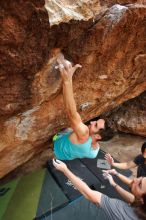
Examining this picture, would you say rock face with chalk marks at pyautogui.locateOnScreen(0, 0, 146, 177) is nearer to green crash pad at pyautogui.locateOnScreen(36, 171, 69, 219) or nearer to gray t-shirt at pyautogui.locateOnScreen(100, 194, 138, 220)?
green crash pad at pyautogui.locateOnScreen(36, 171, 69, 219)

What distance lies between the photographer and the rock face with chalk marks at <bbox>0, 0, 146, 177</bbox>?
1.97 metres

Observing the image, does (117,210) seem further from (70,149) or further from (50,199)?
(50,199)

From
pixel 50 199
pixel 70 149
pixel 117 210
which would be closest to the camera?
pixel 117 210

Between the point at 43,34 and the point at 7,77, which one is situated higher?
the point at 43,34

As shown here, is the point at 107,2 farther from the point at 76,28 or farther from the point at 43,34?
the point at 43,34

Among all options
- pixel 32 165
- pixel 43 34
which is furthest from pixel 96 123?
pixel 32 165

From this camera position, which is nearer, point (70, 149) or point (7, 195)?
point (70, 149)

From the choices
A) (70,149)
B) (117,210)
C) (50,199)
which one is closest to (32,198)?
(50,199)

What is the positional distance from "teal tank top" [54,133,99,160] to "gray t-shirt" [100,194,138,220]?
2.14 feet

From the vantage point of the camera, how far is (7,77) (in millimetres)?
2234

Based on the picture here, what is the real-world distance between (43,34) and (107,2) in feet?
2.76

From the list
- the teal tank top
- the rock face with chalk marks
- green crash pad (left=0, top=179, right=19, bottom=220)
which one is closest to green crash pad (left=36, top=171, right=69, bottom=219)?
green crash pad (left=0, top=179, right=19, bottom=220)

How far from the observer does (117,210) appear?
230cm

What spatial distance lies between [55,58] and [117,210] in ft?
4.75
